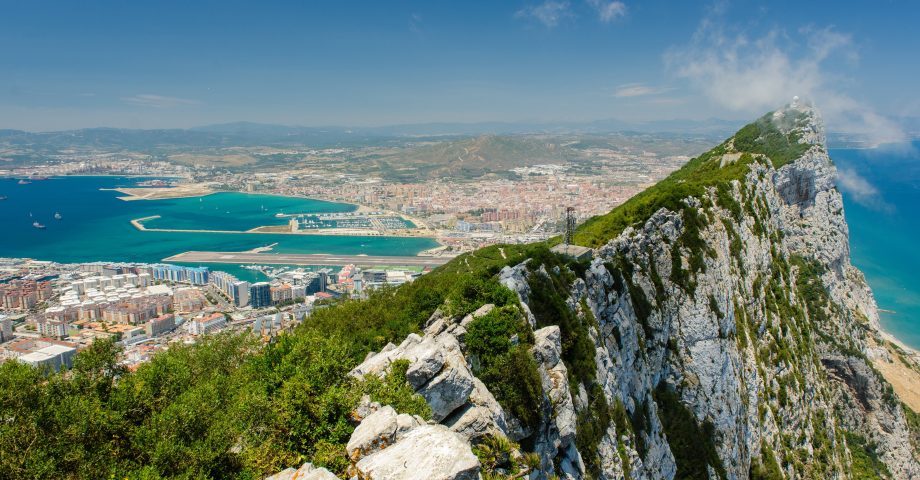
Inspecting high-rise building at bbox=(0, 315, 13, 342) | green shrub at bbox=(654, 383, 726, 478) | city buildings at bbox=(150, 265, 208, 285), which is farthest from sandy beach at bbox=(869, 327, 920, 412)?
city buildings at bbox=(150, 265, 208, 285)

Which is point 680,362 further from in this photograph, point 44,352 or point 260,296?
point 260,296

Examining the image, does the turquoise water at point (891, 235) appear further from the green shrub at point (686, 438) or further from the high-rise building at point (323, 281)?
the high-rise building at point (323, 281)

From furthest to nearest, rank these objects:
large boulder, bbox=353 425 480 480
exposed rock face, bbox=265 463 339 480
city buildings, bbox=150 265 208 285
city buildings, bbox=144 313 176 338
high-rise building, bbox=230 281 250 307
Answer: city buildings, bbox=150 265 208 285, high-rise building, bbox=230 281 250 307, city buildings, bbox=144 313 176 338, exposed rock face, bbox=265 463 339 480, large boulder, bbox=353 425 480 480

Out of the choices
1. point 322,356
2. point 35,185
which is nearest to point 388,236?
point 322,356

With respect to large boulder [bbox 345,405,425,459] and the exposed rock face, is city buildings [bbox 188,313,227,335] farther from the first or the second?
large boulder [bbox 345,405,425,459]

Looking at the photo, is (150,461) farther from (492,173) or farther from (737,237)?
(492,173)

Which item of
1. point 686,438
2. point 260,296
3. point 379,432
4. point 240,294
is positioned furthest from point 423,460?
point 240,294
